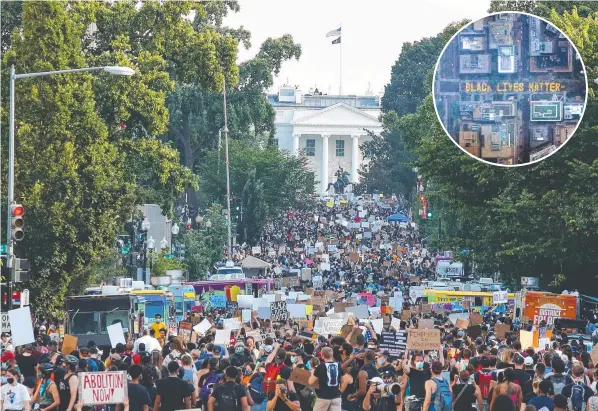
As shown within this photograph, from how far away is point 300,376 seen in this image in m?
17.8

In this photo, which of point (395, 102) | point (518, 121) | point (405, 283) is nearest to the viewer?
point (518, 121)

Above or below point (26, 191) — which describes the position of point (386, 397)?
below

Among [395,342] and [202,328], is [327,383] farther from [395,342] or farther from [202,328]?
[202,328]

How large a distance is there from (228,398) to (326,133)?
165m

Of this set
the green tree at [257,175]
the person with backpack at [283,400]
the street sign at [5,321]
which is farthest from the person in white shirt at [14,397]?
the green tree at [257,175]

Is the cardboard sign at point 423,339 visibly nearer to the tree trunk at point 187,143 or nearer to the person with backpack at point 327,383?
the person with backpack at point 327,383

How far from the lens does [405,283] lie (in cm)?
6725

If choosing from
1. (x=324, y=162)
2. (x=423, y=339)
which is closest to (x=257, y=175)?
(x=423, y=339)

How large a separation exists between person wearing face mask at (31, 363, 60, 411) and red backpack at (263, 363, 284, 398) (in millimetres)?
2374

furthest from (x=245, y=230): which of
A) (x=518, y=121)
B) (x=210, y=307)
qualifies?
(x=518, y=121)

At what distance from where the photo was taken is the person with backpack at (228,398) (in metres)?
16.8

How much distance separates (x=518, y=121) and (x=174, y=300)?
16.2 m

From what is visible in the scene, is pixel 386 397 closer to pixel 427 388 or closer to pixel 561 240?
pixel 427 388

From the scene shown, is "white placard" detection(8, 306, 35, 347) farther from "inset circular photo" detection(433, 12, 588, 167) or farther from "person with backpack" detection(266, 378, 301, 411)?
"inset circular photo" detection(433, 12, 588, 167)
